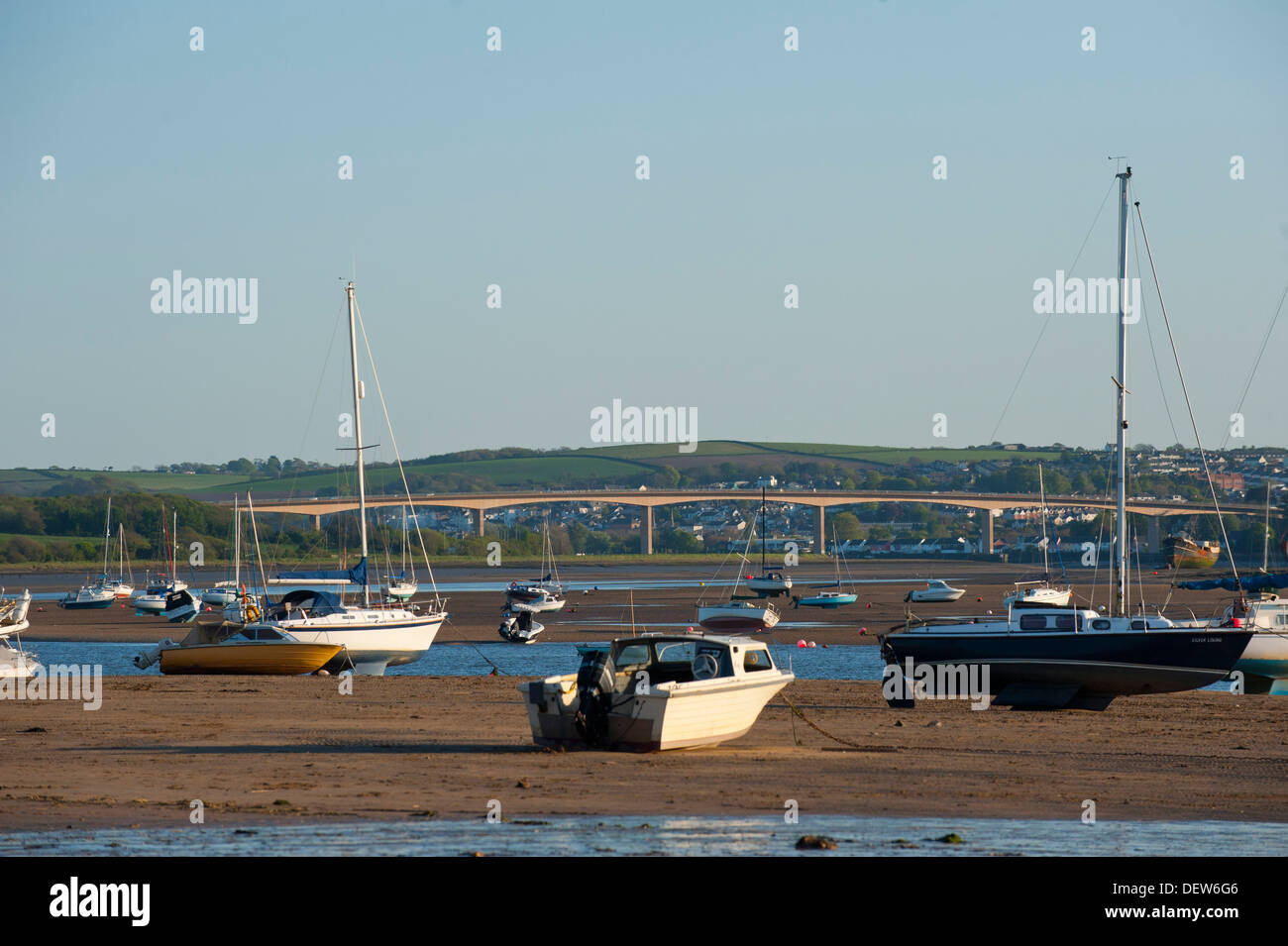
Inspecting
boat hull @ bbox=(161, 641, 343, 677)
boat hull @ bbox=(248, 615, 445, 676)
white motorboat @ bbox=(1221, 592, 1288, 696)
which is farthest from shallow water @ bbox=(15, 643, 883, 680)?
white motorboat @ bbox=(1221, 592, 1288, 696)

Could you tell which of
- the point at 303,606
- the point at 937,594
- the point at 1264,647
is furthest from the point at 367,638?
the point at 937,594

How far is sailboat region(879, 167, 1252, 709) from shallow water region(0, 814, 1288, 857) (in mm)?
12290

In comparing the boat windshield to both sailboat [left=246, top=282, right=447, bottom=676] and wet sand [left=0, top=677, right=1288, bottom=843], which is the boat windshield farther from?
sailboat [left=246, top=282, right=447, bottom=676]

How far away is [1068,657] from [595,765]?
12365 mm

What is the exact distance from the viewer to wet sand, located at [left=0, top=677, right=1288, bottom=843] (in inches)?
557

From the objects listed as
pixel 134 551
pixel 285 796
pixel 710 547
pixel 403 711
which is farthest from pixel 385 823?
pixel 710 547

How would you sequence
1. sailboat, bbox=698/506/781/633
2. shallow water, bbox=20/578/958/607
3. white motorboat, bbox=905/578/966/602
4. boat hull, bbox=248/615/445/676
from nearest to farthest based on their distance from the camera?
boat hull, bbox=248/615/445/676 < sailboat, bbox=698/506/781/633 < white motorboat, bbox=905/578/966/602 < shallow water, bbox=20/578/958/607

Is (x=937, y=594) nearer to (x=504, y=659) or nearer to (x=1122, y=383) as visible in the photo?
(x=504, y=659)

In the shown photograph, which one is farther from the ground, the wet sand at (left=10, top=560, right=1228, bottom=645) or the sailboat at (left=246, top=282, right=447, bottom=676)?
the sailboat at (left=246, top=282, right=447, bottom=676)

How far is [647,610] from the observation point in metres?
71.6

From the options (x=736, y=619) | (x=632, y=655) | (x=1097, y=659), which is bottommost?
(x=736, y=619)

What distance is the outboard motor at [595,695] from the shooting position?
57.3 ft
